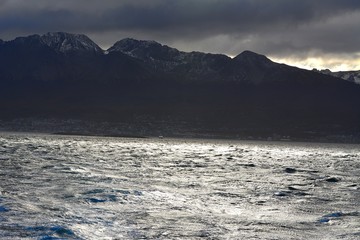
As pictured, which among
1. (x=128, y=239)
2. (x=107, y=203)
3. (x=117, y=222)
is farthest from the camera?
(x=107, y=203)

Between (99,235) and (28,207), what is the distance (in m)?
8.08

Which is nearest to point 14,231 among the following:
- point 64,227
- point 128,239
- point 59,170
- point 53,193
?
point 64,227

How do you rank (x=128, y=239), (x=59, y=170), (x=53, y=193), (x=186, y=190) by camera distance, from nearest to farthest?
(x=128, y=239) → (x=53, y=193) → (x=186, y=190) → (x=59, y=170)

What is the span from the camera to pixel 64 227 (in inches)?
1170

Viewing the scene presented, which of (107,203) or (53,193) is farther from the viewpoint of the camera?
(53,193)

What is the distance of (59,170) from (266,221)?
106ft

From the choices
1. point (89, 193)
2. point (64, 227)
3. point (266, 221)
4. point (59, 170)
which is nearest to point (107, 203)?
point (89, 193)

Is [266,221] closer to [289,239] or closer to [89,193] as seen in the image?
[289,239]

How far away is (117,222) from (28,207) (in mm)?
6541

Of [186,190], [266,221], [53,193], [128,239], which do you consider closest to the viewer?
[128,239]

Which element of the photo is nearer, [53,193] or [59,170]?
[53,193]

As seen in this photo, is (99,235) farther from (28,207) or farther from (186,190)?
(186,190)

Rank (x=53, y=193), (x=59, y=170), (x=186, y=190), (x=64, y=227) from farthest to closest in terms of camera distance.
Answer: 1. (x=59, y=170)
2. (x=186, y=190)
3. (x=53, y=193)
4. (x=64, y=227)

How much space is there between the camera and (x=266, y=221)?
34.2 m
